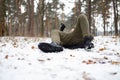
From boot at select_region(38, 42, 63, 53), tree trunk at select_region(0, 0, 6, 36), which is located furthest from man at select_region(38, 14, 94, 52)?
Result: tree trunk at select_region(0, 0, 6, 36)

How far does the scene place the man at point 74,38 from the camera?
5.20 meters

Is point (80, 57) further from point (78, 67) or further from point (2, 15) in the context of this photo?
point (2, 15)

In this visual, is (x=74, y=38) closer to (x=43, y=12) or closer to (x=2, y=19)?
(x=2, y=19)

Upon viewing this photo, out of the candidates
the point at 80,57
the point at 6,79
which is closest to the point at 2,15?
the point at 80,57

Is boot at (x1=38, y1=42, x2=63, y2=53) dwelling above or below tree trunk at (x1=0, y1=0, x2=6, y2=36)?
below

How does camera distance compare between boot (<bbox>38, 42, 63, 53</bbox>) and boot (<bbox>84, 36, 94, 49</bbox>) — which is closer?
boot (<bbox>38, 42, 63, 53</bbox>)

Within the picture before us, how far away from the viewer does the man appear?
5.20 meters

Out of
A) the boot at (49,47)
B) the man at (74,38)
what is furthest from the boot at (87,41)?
the boot at (49,47)

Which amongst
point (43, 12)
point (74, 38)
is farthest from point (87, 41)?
point (43, 12)

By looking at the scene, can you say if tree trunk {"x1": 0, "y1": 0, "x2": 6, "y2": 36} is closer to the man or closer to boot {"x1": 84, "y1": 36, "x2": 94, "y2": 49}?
the man

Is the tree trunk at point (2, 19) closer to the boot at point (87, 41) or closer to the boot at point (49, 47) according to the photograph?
the boot at point (49, 47)

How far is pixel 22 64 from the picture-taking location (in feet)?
12.7

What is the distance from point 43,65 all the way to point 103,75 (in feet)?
3.90

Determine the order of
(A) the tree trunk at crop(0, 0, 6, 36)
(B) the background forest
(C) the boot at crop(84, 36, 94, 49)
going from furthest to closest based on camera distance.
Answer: (B) the background forest → (A) the tree trunk at crop(0, 0, 6, 36) → (C) the boot at crop(84, 36, 94, 49)
